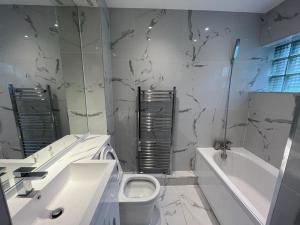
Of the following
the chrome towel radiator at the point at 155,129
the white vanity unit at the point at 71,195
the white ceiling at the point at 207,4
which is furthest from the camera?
the chrome towel radiator at the point at 155,129

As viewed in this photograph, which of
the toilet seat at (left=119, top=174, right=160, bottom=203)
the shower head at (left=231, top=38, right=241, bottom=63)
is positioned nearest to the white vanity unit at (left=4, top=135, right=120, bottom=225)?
the toilet seat at (left=119, top=174, right=160, bottom=203)

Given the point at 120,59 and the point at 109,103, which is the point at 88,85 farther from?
the point at 120,59

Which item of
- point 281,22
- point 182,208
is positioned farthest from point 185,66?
point 182,208

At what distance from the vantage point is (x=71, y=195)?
950 millimetres

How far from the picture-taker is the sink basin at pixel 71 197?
71 centimetres

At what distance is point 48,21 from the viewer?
1153 millimetres

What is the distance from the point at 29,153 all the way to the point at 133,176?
1.06 m

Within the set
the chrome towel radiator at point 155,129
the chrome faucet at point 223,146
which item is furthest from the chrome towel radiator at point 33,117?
the chrome faucet at point 223,146

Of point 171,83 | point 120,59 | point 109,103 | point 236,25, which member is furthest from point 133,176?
point 236,25

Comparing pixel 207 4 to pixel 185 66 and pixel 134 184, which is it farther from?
pixel 134 184

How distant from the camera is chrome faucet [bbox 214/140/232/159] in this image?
211 cm

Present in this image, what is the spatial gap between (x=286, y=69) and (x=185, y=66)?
4.01 ft

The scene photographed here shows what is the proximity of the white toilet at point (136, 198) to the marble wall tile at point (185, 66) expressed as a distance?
55 centimetres

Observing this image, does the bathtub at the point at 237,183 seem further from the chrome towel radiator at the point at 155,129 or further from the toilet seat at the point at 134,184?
the toilet seat at the point at 134,184
